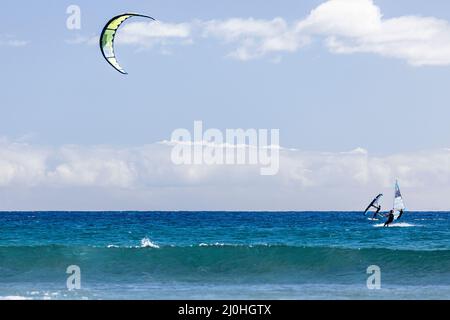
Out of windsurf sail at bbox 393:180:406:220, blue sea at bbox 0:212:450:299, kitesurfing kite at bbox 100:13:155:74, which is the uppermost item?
kitesurfing kite at bbox 100:13:155:74

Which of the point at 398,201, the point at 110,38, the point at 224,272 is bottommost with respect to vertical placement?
the point at 224,272

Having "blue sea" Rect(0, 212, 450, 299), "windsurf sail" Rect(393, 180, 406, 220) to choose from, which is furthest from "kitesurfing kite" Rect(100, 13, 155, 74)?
"windsurf sail" Rect(393, 180, 406, 220)

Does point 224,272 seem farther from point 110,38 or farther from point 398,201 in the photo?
point 398,201

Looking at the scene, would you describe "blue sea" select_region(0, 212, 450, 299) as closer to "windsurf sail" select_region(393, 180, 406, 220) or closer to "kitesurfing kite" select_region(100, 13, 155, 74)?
"kitesurfing kite" select_region(100, 13, 155, 74)

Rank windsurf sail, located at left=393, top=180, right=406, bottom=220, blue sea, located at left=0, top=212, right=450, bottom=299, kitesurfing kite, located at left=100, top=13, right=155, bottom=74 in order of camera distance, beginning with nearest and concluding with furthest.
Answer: kitesurfing kite, located at left=100, top=13, right=155, bottom=74, blue sea, located at left=0, top=212, right=450, bottom=299, windsurf sail, located at left=393, top=180, right=406, bottom=220

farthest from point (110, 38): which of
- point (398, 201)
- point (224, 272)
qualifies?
point (398, 201)

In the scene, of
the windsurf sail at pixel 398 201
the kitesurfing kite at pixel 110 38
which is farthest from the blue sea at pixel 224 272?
the windsurf sail at pixel 398 201

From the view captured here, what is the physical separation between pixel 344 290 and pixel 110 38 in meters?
7.29

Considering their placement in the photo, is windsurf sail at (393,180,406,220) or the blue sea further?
windsurf sail at (393,180,406,220)

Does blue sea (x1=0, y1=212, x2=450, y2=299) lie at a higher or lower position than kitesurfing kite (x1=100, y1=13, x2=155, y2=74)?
lower

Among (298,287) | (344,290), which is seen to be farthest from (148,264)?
(344,290)

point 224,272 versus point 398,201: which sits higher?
point 398,201
